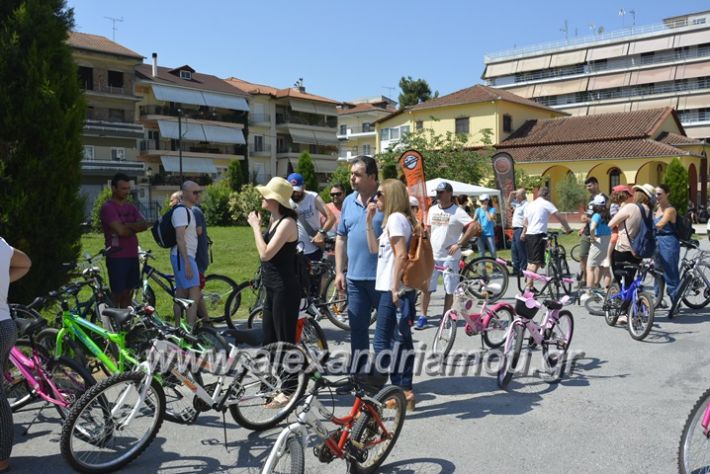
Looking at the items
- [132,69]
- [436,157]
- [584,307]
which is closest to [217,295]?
[584,307]

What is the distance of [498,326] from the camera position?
7.25 m

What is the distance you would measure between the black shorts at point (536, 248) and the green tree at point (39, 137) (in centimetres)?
706

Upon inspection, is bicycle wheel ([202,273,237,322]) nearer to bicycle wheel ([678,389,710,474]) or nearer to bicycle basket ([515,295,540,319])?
bicycle basket ([515,295,540,319])

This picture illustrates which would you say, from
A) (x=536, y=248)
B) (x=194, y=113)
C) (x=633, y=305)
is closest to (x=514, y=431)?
(x=633, y=305)

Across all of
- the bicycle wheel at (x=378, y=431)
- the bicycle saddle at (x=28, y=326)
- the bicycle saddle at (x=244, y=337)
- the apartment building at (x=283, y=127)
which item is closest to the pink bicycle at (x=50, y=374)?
the bicycle saddle at (x=28, y=326)

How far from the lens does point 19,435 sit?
489 centimetres

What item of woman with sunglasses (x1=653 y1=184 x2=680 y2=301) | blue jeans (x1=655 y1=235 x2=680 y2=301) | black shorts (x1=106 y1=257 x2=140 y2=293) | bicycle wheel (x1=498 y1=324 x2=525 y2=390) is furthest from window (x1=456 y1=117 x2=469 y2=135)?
bicycle wheel (x1=498 y1=324 x2=525 y2=390)

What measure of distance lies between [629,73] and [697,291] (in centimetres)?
7340

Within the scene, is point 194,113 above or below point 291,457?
above

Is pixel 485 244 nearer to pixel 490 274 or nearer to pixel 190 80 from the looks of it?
pixel 490 274

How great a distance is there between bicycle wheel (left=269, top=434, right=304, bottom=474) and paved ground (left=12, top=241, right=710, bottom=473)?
740 millimetres

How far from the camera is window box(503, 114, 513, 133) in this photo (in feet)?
165

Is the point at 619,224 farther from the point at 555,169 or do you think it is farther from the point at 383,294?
the point at 555,169

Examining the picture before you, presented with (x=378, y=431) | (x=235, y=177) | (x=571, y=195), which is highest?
(x=235, y=177)
